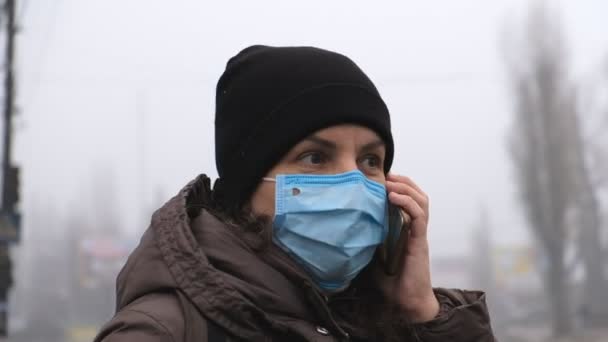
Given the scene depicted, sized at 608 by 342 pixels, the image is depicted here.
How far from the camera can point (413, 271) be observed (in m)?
1.94

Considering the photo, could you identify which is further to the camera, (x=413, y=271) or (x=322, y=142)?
(x=413, y=271)

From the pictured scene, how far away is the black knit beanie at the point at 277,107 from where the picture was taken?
1.72 metres

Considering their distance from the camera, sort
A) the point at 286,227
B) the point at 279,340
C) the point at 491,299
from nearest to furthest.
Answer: the point at 279,340
the point at 286,227
the point at 491,299

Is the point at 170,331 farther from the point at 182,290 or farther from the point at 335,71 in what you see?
the point at 335,71

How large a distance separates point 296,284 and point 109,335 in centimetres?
43

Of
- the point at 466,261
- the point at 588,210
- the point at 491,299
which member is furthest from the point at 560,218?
the point at 466,261

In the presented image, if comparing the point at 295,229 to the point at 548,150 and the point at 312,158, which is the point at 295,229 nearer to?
the point at 312,158

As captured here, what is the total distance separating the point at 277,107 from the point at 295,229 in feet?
0.94

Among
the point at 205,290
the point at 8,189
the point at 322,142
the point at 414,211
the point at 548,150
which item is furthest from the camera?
the point at 548,150

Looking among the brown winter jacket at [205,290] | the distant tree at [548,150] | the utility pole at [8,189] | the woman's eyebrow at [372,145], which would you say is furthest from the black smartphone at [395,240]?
the distant tree at [548,150]

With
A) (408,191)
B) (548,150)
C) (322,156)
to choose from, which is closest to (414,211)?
(408,191)

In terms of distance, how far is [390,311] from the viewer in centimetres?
191

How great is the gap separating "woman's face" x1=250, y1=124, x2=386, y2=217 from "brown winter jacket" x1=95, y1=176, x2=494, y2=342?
0.14 m

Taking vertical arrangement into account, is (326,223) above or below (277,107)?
below
